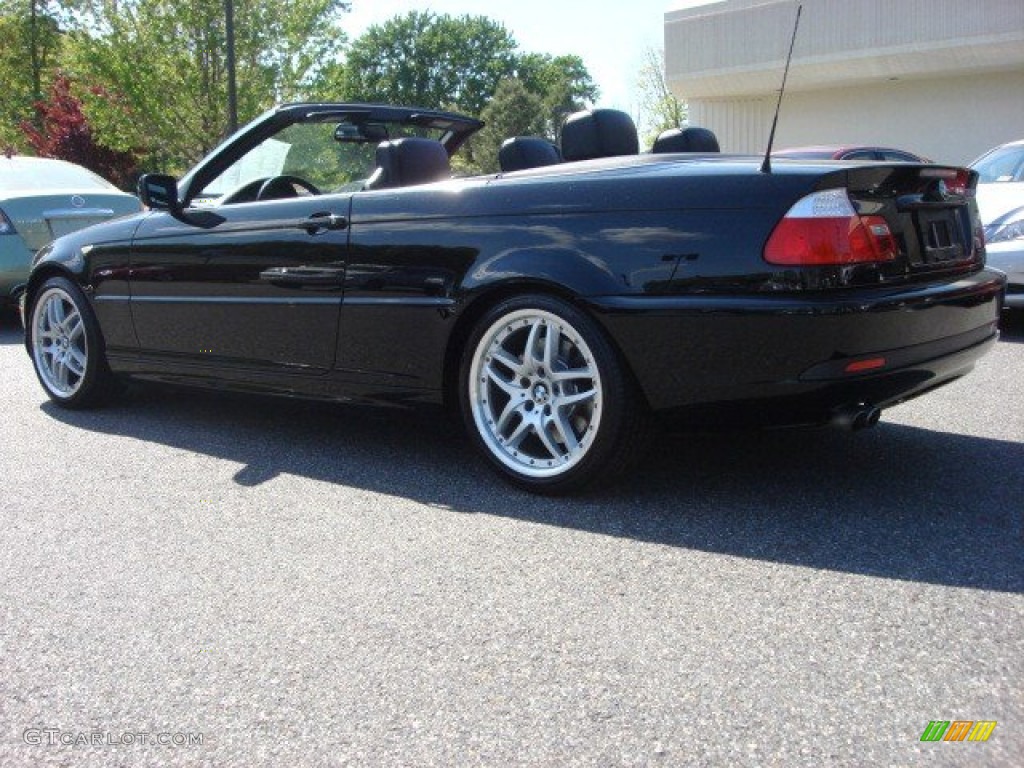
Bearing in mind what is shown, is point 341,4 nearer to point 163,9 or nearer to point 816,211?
point 163,9

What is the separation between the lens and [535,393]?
365 cm

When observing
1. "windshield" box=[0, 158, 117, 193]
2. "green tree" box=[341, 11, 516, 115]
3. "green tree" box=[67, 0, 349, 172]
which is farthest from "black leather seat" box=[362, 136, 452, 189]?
"green tree" box=[341, 11, 516, 115]

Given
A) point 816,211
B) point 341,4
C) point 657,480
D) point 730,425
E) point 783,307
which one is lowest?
point 657,480

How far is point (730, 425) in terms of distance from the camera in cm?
333

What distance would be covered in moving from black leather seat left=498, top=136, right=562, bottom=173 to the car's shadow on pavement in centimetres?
116

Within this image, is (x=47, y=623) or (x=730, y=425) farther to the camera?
(x=730, y=425)

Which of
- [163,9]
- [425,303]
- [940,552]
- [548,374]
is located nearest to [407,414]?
[425,303]

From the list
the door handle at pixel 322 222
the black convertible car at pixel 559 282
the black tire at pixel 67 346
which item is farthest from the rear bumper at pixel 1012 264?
the black tire at pixel 67 346

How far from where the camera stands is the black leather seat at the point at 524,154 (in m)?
4.39

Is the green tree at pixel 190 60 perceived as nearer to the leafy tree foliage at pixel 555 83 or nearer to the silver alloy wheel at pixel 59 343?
the silver alloy wheel at pixel 59 343

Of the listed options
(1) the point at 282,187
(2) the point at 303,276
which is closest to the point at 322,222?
(2) the point at 303,276

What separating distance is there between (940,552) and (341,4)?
24.2 meters

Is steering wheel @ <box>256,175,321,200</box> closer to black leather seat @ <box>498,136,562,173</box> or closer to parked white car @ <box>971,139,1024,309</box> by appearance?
black leather seat @ <box>498,136,562,173</box>

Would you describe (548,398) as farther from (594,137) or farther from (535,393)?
(594,137)
